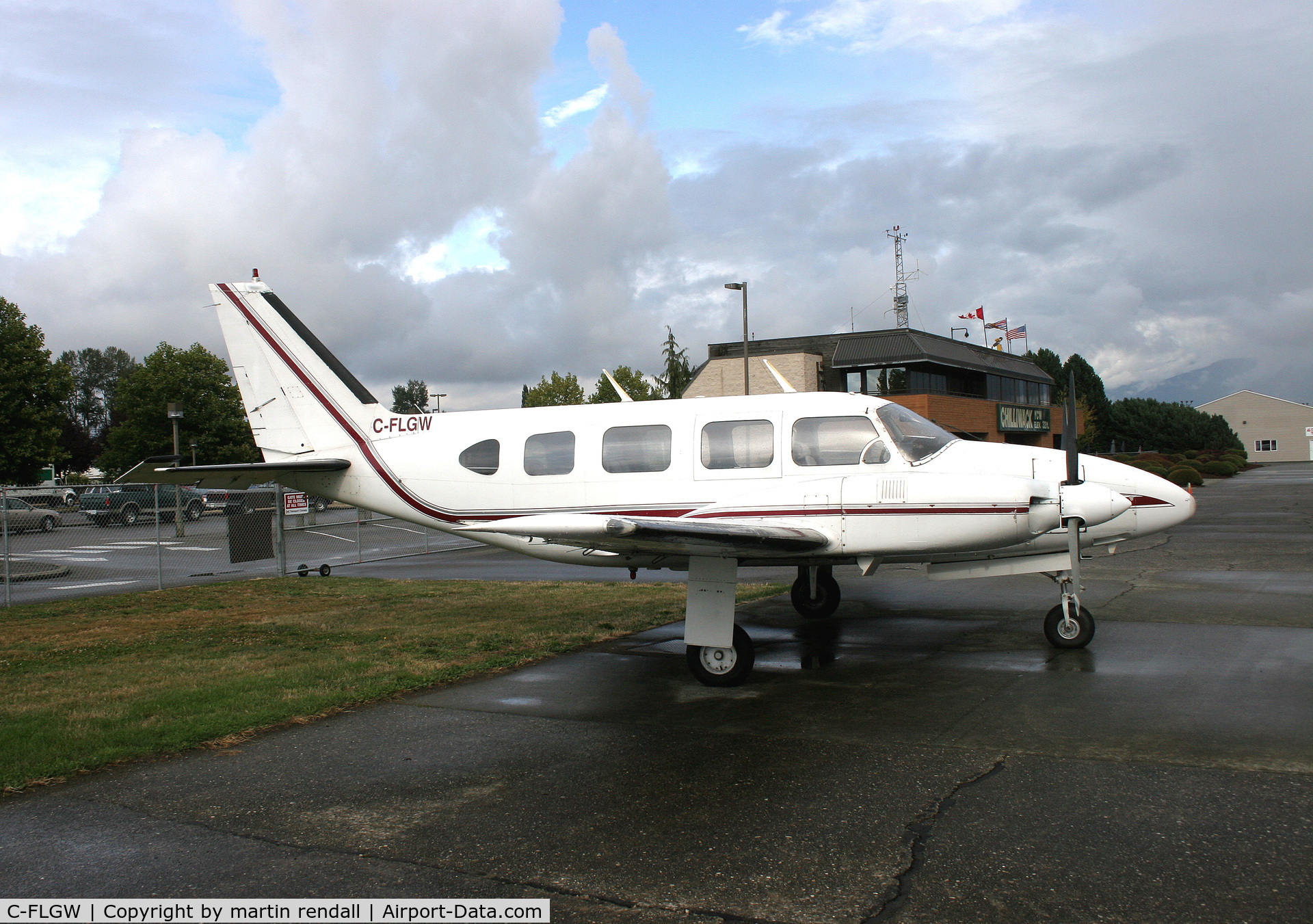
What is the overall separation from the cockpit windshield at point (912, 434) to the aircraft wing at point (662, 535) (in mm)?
1376

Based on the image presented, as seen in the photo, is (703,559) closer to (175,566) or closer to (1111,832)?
(1111,832)

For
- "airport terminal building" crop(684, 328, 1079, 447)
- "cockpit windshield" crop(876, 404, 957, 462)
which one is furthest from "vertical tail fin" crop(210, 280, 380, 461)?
"airport terminal building" crop(684, 328, 1079, 447)

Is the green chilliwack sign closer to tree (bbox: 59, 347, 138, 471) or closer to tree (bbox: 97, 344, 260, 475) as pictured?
tree (bbox: 97, 344, 260, 475)

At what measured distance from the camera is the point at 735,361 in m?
48.6

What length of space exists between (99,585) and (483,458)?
1169 cm

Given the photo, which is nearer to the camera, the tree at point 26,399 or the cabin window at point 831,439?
the cabin window at point 831,439

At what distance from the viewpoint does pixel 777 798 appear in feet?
16.6

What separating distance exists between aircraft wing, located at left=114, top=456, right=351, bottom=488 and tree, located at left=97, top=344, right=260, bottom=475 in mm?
47628

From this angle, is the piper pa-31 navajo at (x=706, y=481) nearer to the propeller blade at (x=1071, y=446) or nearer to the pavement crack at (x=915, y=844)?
the propeller blade at (x=1071, y=446)

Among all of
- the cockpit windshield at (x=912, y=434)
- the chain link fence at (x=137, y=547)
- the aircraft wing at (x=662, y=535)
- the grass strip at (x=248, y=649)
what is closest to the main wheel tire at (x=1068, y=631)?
the cockpit windshield at (x=912, y=434)

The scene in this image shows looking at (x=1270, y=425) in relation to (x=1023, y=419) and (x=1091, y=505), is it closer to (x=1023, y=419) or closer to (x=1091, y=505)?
(x=1023, y=419)

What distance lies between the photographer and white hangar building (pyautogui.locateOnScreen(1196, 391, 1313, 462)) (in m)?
108

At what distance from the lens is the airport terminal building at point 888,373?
45938 mm

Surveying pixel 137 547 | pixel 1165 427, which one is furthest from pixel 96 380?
pixel 1165 427
